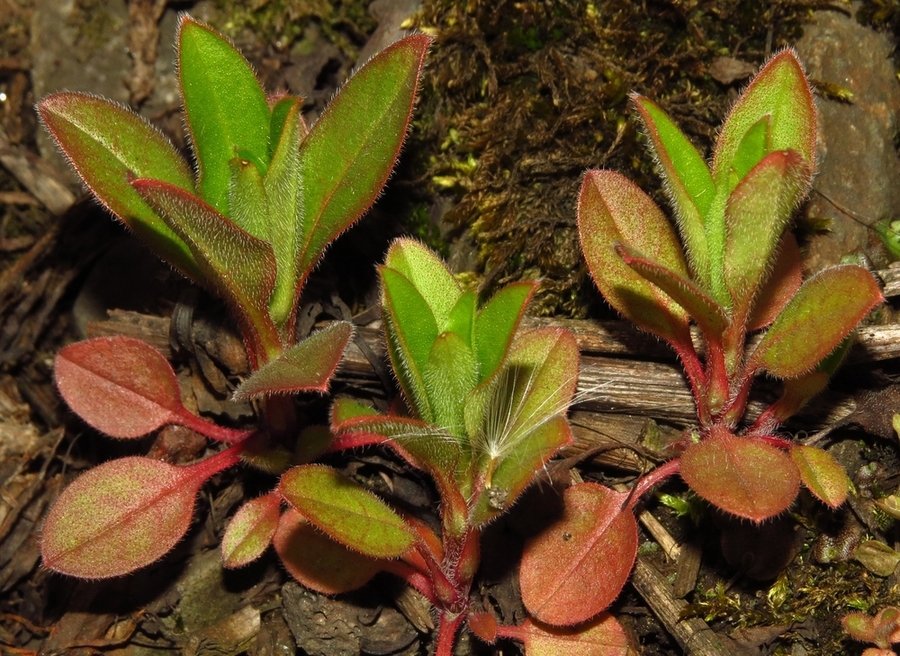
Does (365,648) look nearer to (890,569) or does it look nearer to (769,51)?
(890,569)

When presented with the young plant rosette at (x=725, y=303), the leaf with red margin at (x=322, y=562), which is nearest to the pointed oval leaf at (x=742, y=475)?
the young plant rosette at (x=725, y=303)

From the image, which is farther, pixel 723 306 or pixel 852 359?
pixel 852 359

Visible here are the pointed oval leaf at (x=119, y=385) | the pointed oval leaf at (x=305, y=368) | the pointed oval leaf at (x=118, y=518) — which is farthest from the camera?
the pointed oval leaf at (x=119, y=385)

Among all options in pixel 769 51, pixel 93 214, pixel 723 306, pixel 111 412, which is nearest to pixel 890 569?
pixel 723 306

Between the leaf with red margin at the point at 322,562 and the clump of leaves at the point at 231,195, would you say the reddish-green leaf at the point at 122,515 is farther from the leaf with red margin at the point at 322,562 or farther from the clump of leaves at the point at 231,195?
the leaf with red margin at the point at 322,562

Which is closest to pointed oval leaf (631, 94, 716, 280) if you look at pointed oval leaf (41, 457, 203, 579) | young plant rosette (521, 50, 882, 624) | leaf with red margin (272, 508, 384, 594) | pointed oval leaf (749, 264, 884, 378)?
young plant rosette (521, 50, 882, 624)
